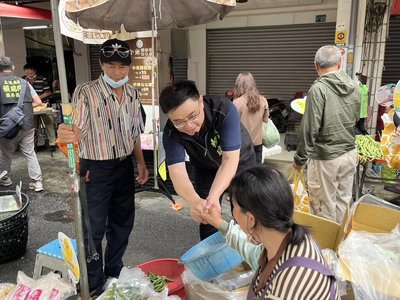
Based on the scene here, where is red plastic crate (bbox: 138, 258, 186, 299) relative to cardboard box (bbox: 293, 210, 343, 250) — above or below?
below

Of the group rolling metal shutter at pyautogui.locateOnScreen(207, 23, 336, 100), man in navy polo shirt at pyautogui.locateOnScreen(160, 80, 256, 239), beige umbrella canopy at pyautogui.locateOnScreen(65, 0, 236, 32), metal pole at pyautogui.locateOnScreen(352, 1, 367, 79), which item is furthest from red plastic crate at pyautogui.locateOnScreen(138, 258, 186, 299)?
rolling metal shutter at pyautogui.locateOnScreen(207, 23, 336, 100)

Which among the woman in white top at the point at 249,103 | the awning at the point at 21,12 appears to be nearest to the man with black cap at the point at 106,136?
the woman in white top at the point at 249,103

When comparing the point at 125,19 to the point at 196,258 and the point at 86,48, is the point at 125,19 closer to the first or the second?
the point at 196,258

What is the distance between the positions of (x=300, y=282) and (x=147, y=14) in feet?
8.53

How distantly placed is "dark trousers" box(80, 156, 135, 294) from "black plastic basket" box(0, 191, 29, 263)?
3.29 feet

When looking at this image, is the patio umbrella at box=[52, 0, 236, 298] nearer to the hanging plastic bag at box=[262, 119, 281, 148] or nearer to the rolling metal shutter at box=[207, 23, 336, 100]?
the hanging plastic bag at box=[262, 119, 281, 148]

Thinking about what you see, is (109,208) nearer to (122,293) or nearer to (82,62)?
(122,293)

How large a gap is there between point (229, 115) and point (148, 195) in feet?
10.8

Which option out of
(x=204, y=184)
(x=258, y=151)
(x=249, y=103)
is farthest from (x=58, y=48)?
(x=258, y=151)

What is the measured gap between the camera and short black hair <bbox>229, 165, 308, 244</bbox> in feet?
4.20

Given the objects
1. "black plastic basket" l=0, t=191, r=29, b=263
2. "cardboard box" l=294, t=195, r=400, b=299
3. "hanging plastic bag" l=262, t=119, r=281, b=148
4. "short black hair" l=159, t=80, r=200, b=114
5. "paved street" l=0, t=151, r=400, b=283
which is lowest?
"paved street" l=0, t=151, r=400, b=283

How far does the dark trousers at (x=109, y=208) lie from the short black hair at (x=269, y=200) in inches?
55.3

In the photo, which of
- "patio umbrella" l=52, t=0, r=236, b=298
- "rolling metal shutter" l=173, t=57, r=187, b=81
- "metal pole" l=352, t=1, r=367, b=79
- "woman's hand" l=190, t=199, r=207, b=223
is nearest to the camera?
"woman's hand" l=190, t=199, r=207, b=223

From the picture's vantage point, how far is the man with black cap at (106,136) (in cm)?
239
